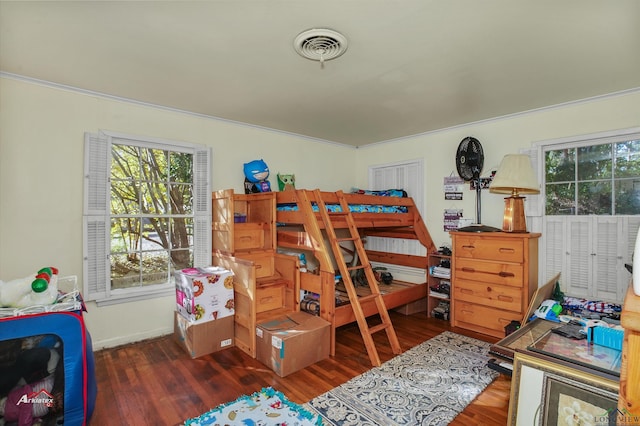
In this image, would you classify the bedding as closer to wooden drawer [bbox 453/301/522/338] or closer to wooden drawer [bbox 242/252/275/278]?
wooden drawer [bbox 242/252/275/278]

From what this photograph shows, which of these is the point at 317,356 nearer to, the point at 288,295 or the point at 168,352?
the point at 288,295

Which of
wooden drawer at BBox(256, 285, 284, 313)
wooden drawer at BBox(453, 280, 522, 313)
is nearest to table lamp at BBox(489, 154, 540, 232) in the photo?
wooden drawer at BBox(453, 280, 522, 313)

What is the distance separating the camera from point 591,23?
74.7 inches

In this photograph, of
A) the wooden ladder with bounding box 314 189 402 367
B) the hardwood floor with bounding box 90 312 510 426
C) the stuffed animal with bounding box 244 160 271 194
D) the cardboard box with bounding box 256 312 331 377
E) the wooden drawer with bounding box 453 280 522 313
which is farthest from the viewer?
the stuffed animal with bounding box 244 160 271 194

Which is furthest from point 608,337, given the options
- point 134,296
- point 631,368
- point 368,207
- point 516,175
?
point 134,296

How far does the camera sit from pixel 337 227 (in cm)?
331

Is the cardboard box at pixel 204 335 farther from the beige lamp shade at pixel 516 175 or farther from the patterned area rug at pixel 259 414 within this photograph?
the beige lamp shade at pixel 516 175

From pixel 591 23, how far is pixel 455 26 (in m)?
0.80

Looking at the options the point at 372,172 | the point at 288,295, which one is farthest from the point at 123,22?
the point at 372,172

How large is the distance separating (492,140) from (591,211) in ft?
4.12

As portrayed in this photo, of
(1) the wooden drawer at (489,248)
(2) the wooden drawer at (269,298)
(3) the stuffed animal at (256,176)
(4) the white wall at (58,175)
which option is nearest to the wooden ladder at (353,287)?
(2) the wooden drawer at (269,298)

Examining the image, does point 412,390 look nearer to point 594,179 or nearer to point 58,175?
point 594,179

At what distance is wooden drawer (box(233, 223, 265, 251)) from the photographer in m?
3.40

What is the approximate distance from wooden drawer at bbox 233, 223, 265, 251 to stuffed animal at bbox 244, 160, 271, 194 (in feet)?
1.81
